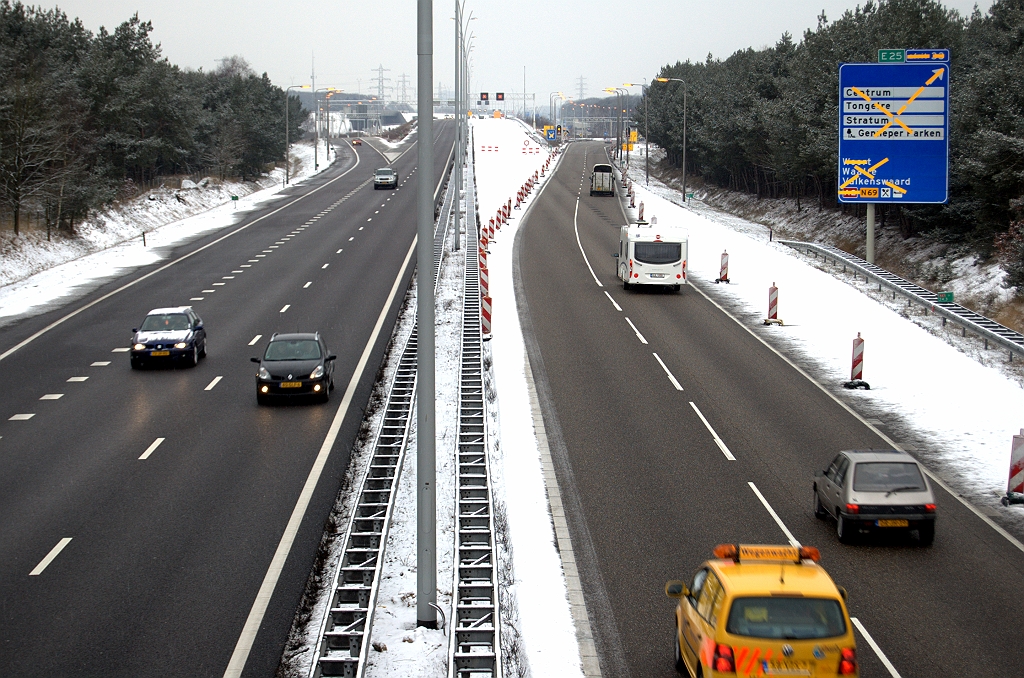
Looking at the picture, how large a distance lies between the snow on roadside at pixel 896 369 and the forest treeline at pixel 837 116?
23.8ft

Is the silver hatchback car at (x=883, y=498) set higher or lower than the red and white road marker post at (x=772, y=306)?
lower

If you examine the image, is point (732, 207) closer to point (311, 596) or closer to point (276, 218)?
point (276, 218)

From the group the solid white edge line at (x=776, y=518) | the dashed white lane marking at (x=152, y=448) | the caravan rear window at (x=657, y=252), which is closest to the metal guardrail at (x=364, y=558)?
the dashed white lane marking at (x=152, y=448)

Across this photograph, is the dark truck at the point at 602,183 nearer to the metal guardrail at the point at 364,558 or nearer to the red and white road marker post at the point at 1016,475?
the metal guardrail at the point at 364,558

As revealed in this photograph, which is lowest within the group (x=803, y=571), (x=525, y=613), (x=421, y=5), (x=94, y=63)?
(x=525, y=613)

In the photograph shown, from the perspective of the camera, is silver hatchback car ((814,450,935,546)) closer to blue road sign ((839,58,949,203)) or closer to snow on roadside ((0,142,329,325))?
blue road sign ((839,58,949,203))

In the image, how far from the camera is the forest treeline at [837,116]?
42562 mm

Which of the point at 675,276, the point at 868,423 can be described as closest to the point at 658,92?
the point at 675,276

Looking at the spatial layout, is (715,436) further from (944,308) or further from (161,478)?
(944,308)

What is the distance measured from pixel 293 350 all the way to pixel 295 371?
98cm

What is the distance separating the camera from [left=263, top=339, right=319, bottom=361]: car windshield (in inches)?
971

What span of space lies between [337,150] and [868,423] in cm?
12357

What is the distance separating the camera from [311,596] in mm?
14031

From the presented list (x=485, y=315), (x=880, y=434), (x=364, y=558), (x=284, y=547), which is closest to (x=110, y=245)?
(x=485, y=315)
